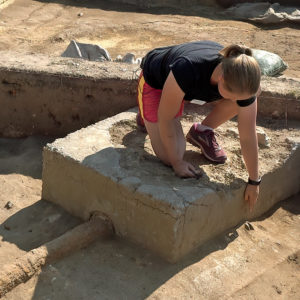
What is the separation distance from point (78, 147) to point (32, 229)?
0.58 metres

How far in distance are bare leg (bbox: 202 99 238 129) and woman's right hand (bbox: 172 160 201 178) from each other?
1.46ft

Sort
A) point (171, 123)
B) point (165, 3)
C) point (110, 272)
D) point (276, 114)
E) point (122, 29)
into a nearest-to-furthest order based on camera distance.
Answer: point (110, 272)
point (171, 123)
point (276, 114)
point (122, 29)
point (165, 3)

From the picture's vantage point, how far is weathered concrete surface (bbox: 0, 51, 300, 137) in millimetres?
4152

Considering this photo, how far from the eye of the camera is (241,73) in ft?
8.55

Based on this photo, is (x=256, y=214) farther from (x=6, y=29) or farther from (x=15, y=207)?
(x=6, y=29)

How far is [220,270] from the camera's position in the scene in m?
2.91

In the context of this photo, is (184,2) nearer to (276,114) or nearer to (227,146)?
(276,114)

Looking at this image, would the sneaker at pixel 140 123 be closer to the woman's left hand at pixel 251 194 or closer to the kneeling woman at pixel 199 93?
the kneeling woman at pixel 199 93

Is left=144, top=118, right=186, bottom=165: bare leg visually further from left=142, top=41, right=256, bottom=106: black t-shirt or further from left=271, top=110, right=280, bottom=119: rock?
left=271, top=110, right=280, bottom=119: rock

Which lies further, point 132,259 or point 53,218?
point 53,218

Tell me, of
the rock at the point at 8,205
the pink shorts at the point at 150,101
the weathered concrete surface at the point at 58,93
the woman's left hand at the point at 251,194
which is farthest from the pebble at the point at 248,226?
the rock at the point at 8,205

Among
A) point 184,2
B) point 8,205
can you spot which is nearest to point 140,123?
point 8,205

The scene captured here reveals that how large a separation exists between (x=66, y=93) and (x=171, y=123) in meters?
1.58

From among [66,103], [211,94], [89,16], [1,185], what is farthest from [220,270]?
[89,16]
